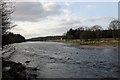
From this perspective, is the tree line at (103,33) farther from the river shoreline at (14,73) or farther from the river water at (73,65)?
the river shoreline at (14,73)

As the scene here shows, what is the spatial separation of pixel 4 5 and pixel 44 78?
6.79 metres

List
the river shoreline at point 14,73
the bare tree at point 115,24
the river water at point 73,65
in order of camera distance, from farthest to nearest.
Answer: the bare tree at point 115,24, the river water at point 73,65, the river shoreline at point 14,73

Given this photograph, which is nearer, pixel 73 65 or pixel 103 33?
pixel 73 65

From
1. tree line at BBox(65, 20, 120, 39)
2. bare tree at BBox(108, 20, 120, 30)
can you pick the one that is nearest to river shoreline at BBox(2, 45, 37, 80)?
tree line at BBox(65, 20, 120, 39)

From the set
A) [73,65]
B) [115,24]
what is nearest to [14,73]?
[73,65]

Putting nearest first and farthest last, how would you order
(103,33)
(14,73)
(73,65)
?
(14,73) → (73,65) → (103,33)

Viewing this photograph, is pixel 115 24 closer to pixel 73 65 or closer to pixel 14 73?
pixel 73 65

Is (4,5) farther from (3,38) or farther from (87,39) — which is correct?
(87,39)

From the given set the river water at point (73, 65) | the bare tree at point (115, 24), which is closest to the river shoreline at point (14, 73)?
the river water at point (73, 65)

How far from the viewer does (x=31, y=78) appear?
16906mm

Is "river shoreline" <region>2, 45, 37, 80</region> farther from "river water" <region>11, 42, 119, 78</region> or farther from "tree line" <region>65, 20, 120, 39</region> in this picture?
"tree line" <region>65, 20, 120, 39</region>

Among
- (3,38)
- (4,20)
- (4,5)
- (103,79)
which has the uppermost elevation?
(4,5)

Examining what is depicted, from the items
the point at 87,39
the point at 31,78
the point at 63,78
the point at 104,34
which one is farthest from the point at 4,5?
the point at 104,34

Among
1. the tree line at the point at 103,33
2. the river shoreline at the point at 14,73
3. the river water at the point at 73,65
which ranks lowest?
the river water at the point at 73,65
